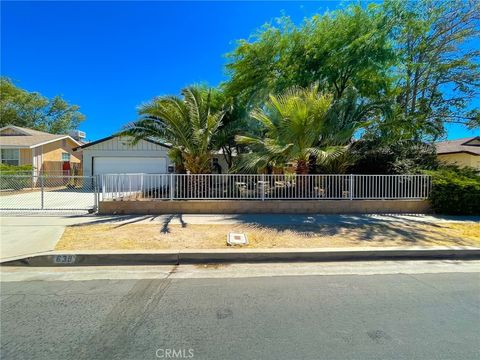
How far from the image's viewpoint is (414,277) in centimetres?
462

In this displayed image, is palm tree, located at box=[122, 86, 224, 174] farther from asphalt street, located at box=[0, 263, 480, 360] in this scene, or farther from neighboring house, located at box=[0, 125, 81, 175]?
neighboring house, located at box=[0, 125, 81, 175]

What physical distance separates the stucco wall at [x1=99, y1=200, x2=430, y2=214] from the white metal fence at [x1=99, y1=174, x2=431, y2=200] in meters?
Result: 0.30

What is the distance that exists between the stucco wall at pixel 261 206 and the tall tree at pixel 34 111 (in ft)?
112

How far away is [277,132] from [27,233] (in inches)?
303

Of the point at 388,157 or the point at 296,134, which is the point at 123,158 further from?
the point at 388,157

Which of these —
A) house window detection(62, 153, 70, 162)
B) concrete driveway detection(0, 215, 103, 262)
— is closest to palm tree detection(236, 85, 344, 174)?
concrete driveway detection(0, 215, 103, 262)

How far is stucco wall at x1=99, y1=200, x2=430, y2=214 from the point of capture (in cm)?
952

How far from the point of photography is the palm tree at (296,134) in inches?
369

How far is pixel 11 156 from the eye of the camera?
20906 mm

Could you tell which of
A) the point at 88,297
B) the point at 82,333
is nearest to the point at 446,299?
the point at 82,333

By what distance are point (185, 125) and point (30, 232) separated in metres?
5.82

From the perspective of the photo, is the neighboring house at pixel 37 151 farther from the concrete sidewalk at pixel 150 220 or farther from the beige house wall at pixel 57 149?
the concrete sidewalk at pixel 150 220

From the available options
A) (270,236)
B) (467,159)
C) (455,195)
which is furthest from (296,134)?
(467,159)

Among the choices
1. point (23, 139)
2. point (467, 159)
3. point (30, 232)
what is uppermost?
point (23, 139)
